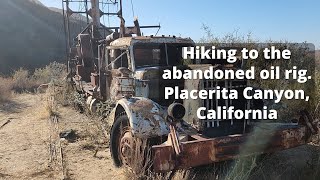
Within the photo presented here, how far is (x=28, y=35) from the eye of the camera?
37.0m

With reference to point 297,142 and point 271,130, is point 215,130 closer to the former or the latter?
point 271,130

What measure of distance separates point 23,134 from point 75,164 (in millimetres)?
2880

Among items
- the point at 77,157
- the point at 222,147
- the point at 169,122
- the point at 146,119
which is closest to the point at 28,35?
the point at 77,157

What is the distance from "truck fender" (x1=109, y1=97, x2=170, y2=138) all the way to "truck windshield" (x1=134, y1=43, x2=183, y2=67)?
132cm

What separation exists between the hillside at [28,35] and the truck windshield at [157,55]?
27.1 meters

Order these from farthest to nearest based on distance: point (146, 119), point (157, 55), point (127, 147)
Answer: point (157, 55) → point (127, 147) → point (146, 119)

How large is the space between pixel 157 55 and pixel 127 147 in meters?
2.01

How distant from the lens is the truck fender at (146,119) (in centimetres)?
486

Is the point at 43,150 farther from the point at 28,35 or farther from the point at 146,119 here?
the point at 28,35

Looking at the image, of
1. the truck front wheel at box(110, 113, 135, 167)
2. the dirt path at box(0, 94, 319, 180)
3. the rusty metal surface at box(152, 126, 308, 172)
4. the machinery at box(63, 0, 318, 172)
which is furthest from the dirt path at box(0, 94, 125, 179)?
the rusty metal surface at box(152, 126, 308, 172)

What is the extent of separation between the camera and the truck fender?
4855 millimetres

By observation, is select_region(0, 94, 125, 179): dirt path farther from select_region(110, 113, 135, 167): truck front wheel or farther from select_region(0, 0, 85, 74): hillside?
select_region(0, 0, 85, 74): hillside

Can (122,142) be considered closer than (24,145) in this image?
Yes

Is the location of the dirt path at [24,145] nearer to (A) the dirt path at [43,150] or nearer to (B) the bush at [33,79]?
(A) the dirt path at [43,150]
